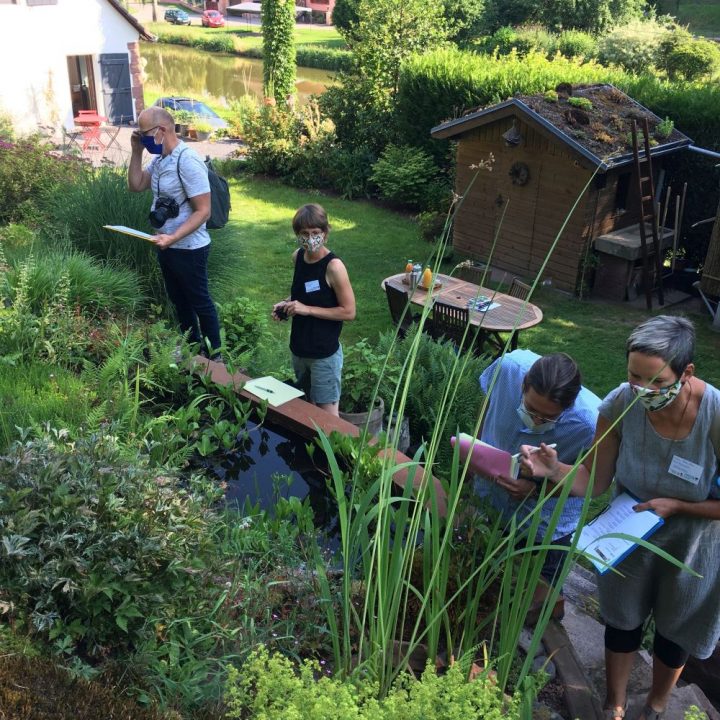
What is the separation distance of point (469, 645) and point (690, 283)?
8.96 metres

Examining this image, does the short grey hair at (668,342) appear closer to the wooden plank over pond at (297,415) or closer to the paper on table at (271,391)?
the wooden plank over pond at (297,415)

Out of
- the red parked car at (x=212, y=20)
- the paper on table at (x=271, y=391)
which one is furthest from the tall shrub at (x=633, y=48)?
the red parked car at (x=212, y=20)

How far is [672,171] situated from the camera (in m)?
10.0

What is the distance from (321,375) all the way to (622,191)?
693 cm

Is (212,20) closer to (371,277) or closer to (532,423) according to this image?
(371,277)

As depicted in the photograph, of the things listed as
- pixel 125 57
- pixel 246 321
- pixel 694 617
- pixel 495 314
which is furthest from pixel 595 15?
pixel 694 617

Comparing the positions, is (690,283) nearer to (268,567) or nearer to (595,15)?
(268,567)

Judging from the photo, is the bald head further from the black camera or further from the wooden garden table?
the wooden garden table

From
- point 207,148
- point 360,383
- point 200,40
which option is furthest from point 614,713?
point 200,40

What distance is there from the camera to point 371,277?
34.6 ft

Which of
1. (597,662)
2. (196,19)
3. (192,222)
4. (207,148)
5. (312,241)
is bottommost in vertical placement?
(597,662)

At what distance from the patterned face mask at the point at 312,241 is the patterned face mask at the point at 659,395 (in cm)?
208

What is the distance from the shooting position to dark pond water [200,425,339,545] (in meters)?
3.28

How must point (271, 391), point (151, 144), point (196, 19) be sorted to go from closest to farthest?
point (271, 391) < point (151, 144) < point (196, 19)
